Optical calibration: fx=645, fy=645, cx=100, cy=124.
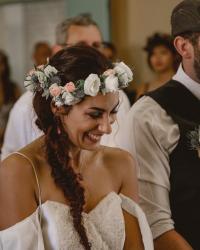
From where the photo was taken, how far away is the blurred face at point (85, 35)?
2949mm

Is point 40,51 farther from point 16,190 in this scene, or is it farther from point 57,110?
point 16,190

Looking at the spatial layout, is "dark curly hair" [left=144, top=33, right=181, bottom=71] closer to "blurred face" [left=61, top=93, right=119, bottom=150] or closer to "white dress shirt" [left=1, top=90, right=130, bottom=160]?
"white dress shirt" [left=1, top=90, right=130, bottom=160]

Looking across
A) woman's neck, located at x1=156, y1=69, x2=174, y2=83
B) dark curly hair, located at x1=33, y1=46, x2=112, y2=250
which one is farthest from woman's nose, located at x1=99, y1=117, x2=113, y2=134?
woman's neck, located at x1=156, y1=69, x2=174, y2=83

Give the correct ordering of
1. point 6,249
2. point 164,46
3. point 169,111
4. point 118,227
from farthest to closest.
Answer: point 164,46 < point 169,111 < point 118,227 < point 6,249

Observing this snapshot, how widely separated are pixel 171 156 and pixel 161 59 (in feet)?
7.15

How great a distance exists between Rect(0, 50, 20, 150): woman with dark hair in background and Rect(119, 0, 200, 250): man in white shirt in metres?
2.26

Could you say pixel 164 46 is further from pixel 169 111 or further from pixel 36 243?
pixel 36 243

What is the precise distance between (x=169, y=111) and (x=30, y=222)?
25.5 inches

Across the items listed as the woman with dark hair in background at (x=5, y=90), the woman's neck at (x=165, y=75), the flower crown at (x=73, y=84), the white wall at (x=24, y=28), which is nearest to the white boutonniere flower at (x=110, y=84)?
the flower crown at (x=73, y=84)

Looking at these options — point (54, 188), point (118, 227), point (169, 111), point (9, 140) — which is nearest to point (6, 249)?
point (54, 188)

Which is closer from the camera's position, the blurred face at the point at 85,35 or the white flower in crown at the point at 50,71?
the white flower in crown at the point at 50,71

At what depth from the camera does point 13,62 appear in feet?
17.6

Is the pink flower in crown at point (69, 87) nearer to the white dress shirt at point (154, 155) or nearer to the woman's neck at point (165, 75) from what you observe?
the white dress shirt at point (154, 155)

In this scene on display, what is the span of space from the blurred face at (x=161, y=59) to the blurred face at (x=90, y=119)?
2221 millimetres
